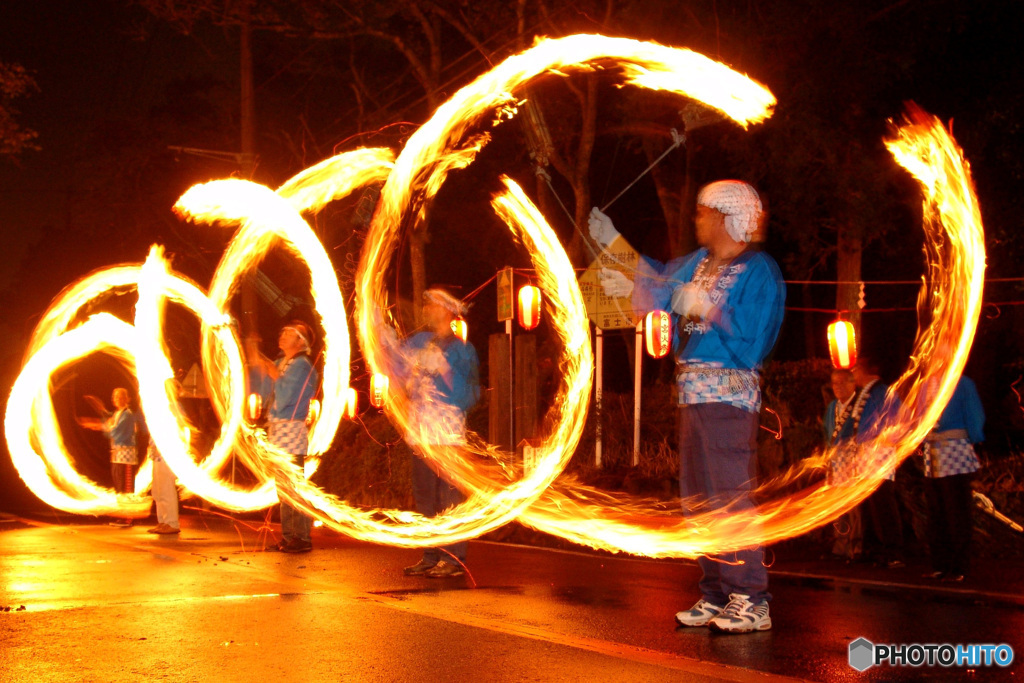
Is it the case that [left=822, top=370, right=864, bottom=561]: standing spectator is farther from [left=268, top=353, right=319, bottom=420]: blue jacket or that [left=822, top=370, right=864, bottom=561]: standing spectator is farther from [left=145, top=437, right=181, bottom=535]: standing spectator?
[left=145, top=437, right=181, bottom=535]: standing spectator

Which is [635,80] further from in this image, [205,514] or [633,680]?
[205,514]

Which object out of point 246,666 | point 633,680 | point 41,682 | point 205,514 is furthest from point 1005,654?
point 205,514

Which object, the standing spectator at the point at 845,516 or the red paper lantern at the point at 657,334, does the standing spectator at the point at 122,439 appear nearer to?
Result: the red paper lantern at the point at 657,334

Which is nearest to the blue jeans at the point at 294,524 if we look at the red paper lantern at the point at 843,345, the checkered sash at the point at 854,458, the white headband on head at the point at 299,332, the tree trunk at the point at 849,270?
the white headband on head at the point at 299,332

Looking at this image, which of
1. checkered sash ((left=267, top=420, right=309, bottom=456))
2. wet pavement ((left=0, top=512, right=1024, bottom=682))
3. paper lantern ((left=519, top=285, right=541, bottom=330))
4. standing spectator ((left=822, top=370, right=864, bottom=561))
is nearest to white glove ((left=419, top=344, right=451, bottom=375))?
wet pavement ((left=0, top=512, right=1024, bottom=682))

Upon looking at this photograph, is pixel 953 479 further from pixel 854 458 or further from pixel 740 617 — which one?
pixel 740 617

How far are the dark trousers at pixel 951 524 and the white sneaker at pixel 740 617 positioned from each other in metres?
3.34

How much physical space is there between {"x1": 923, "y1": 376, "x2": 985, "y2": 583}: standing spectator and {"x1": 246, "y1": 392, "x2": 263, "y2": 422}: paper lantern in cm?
568

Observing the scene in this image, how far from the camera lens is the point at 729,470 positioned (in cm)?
554

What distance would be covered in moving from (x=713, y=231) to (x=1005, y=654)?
7.72 ft

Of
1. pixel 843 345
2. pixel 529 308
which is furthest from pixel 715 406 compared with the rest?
pixel 529 308

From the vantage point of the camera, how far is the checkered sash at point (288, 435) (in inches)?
395

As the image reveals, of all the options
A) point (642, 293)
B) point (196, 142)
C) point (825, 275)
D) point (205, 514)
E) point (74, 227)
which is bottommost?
point (205, 514)

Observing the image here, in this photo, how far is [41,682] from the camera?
462 cm
